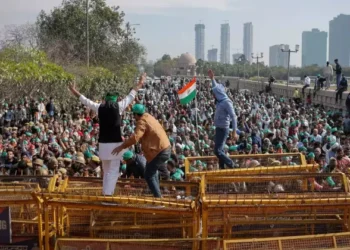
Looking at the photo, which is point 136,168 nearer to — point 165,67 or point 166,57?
point 165,67

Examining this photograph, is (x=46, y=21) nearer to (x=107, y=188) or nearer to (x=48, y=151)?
(x=48, y=151)

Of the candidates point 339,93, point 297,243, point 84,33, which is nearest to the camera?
point 297,243

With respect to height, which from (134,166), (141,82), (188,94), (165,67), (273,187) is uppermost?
(141,82)

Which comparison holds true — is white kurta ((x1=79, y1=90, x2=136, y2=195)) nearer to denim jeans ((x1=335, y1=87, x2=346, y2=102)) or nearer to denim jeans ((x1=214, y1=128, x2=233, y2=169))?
denim jeans ((x1=214, y1=128, x2=233, y2=169))

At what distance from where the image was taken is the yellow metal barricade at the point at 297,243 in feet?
20.4

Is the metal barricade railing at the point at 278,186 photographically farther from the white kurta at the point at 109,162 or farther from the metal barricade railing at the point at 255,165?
the white kurta at the point at 109,162

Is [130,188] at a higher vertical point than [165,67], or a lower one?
higher

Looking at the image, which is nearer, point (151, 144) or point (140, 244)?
point (140, 244)

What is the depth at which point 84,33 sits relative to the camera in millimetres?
56219

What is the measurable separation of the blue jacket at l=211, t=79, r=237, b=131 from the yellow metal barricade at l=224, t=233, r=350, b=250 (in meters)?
4.00

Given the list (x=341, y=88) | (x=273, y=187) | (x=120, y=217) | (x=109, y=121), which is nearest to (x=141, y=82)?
(x=109, y=121)

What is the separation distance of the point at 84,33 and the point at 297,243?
170 feet

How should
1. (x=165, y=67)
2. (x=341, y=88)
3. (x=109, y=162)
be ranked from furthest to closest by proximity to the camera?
(x=165, y=67)
(x=341, y=88)
(x=109, y=162)

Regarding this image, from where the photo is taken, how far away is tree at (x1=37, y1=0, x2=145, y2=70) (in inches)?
2148
